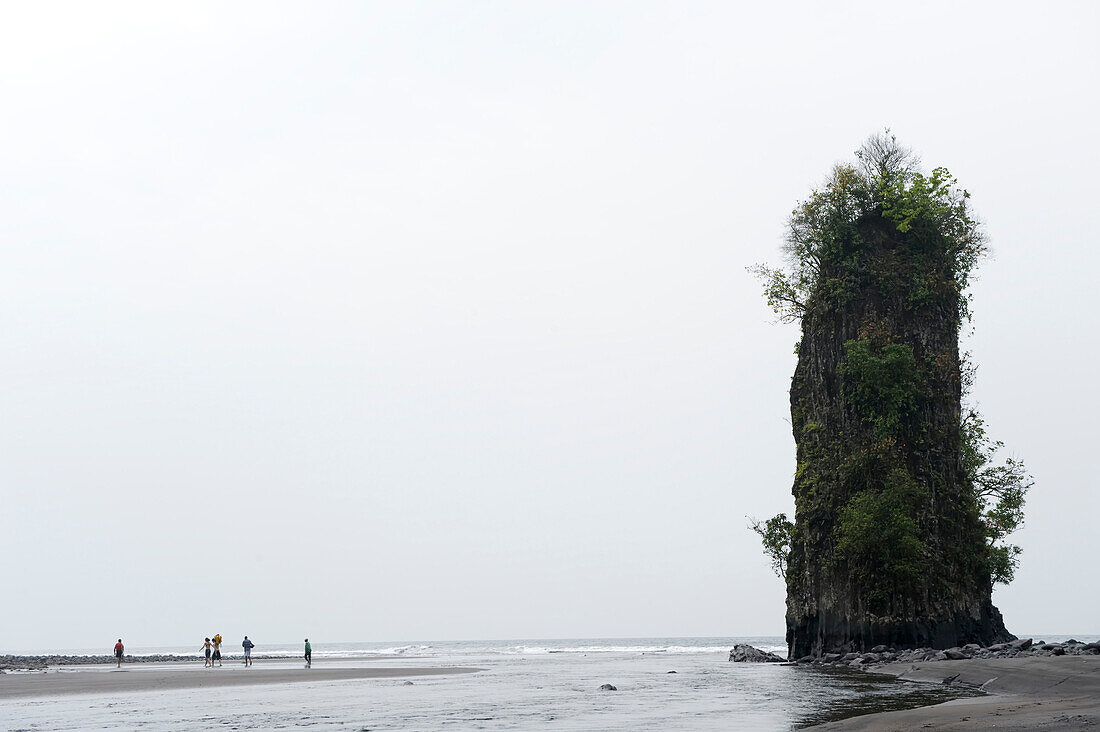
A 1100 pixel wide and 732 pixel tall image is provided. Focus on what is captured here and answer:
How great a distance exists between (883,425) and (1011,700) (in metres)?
27.4

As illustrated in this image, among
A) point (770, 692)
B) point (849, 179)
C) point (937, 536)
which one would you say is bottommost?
point (770, 692)

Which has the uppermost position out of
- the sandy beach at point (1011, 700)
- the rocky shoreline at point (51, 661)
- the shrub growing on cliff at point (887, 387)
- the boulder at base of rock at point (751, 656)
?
the shrub growing on cliff at point (887, 387)

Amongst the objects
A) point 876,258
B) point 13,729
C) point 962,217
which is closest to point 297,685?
point 13,729

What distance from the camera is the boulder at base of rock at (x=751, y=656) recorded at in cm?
5316

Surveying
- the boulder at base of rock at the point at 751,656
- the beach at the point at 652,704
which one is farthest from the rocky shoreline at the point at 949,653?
the boulder at base of rock at the point at 751,656

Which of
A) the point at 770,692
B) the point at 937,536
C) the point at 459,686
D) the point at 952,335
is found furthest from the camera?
the point at 952,335

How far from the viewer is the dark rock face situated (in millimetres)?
41656

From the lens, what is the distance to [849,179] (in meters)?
48.8

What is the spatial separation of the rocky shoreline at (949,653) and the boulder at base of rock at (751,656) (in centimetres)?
713

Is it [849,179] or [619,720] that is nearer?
[619,720]

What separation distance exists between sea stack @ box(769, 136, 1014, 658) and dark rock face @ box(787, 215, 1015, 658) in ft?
0.23

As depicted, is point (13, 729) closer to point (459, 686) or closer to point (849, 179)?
point (459, 686)

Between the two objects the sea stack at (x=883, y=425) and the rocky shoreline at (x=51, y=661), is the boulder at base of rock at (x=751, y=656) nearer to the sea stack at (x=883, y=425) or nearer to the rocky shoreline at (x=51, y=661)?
the sea stack at (x=883, y=425)

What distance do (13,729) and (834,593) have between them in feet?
120
